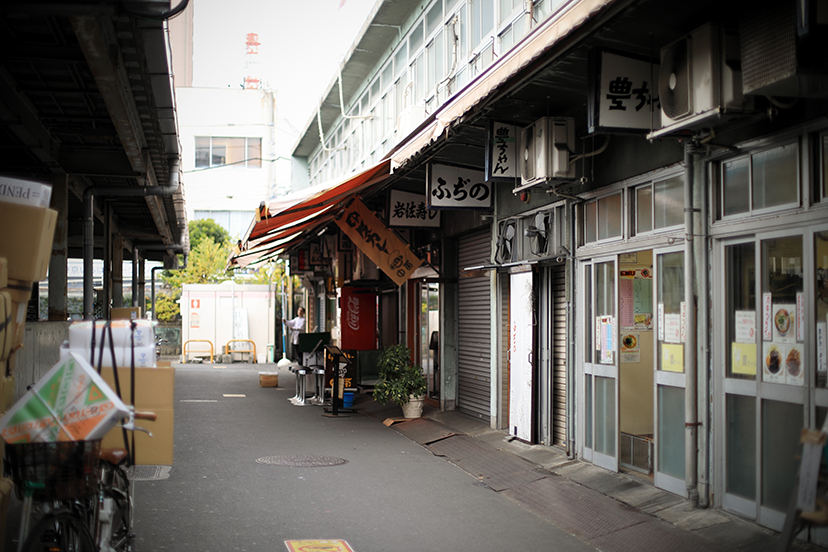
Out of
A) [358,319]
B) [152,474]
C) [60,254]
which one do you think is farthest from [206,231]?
[152,474]

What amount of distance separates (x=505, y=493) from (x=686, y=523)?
7.20 feet

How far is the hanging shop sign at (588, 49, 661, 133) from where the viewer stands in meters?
6.95

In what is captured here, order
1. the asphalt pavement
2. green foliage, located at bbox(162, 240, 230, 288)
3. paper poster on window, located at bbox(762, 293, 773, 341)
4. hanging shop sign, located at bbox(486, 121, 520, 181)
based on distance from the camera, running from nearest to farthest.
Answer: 1. paper poster on window, located at bbox(762, 293, 773, 341)
2. the asphalt pavement
3. hanging shop sign, located at bbox(486, 121, 520, 181)
4. green foliage, located at bbox(162, 240, 230, 288)

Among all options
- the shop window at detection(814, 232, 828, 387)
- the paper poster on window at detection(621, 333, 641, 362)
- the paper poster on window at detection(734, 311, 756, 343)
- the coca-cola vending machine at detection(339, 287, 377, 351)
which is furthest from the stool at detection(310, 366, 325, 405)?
the shop window at detection(814, 232, 828, 387)

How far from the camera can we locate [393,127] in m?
20.0

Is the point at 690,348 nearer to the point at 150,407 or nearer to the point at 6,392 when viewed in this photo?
the point at 150,407

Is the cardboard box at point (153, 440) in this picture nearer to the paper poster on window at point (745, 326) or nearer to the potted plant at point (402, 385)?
the paper poster on window at point (745, 326)

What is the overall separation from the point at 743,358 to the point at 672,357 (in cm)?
107

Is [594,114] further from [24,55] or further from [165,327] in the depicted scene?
[165,327]

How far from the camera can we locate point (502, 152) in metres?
9.67

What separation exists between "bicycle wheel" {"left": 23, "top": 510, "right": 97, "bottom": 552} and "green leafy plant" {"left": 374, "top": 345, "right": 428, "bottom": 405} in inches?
362

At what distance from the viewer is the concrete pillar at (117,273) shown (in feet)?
69.0

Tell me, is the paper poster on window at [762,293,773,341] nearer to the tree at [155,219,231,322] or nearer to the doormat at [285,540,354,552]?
the doormat at [285,540,354,552]

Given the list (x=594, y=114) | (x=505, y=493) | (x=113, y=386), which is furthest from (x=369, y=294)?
(x=113, y=386)
